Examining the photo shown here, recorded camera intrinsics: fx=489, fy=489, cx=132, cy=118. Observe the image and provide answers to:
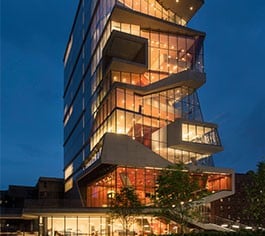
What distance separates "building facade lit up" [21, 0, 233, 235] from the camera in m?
50.0

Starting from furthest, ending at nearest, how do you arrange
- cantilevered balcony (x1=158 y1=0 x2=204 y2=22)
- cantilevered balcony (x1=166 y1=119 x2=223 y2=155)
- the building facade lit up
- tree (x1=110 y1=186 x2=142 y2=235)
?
cantilevered balcony (x1=158 y1=0 x2=204 y2=22) < cantilevered balcony (x1=166 y1=119 x2=223 y2=155) < the building facade lit up < tree (x1=110 y1=186 x2=142 y2=235)

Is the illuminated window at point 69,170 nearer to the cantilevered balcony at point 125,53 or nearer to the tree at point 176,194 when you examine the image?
the cantilevered balcony at point 125,53

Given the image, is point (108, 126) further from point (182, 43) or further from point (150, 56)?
point (182, 43)

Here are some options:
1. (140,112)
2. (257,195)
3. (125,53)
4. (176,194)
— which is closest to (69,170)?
(140,112)

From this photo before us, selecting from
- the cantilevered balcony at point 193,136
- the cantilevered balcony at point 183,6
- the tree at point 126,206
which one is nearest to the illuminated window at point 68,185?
the cantilevered balcony at point 193,136

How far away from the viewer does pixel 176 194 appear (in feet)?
114

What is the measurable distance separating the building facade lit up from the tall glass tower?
0.11m

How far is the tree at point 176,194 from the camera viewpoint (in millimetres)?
34625

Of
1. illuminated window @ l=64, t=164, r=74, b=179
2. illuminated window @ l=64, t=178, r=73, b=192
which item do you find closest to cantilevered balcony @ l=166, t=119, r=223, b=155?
illuminated window @ l=64, t=178, r=73, b=192

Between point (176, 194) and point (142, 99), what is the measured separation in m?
22.0

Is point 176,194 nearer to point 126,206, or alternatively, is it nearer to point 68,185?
point 126,206

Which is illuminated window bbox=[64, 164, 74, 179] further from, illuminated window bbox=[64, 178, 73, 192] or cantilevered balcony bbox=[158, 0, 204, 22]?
cantilevered balcony bbox=[158, 0, 204, 22]

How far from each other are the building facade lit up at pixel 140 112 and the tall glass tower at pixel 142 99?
111mm

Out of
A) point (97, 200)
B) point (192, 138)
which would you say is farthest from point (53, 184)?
point (192, 138)
